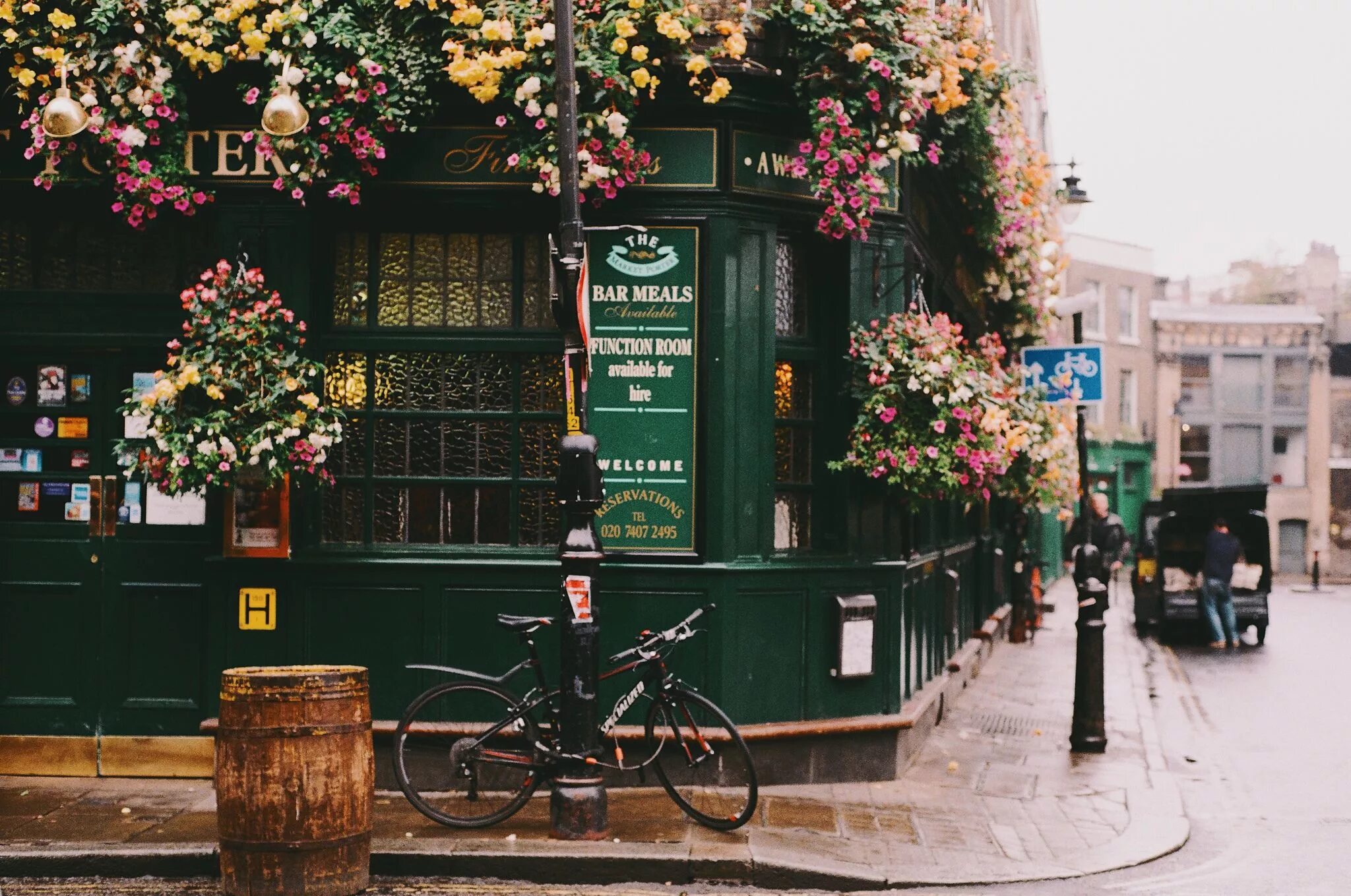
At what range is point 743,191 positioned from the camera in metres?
8.91

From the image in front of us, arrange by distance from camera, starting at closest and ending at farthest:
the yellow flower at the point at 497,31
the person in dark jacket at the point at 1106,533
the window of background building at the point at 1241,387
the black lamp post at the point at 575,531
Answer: the black lamp post at the point at 575,531 < the yellow flower at the point at 497,31 < the person in dark jacket at the point at 1106,533 < the window of background building at the point at 1241,387

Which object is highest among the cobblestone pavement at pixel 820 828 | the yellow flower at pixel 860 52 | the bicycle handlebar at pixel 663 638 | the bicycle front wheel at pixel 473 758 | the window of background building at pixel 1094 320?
the window of background building at pixel 1094 320

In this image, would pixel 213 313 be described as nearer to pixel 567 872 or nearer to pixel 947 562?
pixel 567 872

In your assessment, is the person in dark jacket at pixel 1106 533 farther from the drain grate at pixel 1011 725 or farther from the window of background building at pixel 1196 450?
the window of background building at pixel 1196 450

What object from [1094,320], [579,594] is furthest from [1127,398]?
[579,594]

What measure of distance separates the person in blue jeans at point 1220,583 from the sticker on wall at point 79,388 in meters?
16.1

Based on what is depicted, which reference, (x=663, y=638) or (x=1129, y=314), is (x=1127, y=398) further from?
(x=663, y=638)

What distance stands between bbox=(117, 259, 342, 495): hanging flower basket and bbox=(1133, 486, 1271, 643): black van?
16271 millimetres

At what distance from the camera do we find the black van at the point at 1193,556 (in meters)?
21.4

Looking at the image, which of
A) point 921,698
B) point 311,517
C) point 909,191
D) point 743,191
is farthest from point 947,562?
point 311,517

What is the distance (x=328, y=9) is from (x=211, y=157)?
48.0 inches

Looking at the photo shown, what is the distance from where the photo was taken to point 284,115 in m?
7.95

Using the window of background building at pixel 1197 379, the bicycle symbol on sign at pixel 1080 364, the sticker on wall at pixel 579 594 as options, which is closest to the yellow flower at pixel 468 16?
the sticker on wall at pixel 579 594

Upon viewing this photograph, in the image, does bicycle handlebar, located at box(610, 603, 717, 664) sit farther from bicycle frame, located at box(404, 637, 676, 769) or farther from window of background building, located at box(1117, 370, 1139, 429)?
window of background building, located at box(1117, 370, 1139, 429)
